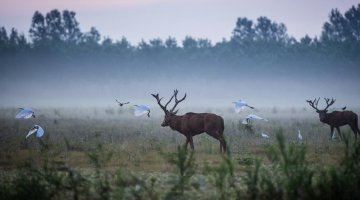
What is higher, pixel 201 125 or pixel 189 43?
pixel 189 43

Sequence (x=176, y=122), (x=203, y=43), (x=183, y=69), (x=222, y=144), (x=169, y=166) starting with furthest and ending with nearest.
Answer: (x=203, y=43) < (x=183, y=69) < (x=176, y=122) < (x=222, y=144) < (x=169, y=166)

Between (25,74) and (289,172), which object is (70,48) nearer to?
(25,74)

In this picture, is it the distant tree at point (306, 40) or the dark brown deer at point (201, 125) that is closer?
the dark brown deer at point (201, 125)

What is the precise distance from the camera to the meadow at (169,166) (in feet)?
31.8

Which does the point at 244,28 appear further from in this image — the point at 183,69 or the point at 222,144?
the point at 222,144

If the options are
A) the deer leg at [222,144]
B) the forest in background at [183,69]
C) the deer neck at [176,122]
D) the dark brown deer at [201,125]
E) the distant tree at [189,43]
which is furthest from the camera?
the distant tree at [189,43]

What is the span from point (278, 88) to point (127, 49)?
76.3ft

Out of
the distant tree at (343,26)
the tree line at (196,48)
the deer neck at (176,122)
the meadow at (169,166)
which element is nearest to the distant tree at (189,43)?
the tree line at (196,48)

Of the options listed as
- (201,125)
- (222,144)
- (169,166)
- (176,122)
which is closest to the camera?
(169,166)

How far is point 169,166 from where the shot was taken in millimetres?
13391

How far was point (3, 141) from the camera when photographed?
60.5ft

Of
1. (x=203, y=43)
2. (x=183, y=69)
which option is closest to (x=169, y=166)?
(x=183, y=69)

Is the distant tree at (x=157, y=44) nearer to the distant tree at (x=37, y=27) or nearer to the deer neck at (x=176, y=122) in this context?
the distant tree at (x=37, y=27)

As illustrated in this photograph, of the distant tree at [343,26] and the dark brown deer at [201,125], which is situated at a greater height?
the distant tree at [343,26]
